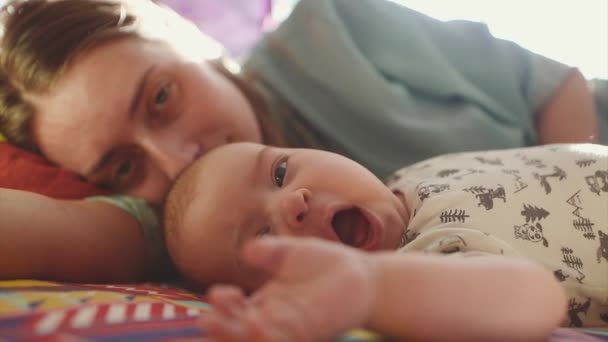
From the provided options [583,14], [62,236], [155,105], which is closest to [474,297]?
[62,236]

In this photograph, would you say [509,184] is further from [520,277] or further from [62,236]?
[62,236]

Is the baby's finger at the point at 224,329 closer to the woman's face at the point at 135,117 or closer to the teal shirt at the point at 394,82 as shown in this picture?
the woman's face at the point at 135,117

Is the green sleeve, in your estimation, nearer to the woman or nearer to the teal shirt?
the woman

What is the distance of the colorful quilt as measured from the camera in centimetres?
42

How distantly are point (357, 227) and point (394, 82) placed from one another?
62cm

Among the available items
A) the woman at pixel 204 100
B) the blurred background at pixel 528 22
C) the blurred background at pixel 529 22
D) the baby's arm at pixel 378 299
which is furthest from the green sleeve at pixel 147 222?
the blurred background at pixel 529 22

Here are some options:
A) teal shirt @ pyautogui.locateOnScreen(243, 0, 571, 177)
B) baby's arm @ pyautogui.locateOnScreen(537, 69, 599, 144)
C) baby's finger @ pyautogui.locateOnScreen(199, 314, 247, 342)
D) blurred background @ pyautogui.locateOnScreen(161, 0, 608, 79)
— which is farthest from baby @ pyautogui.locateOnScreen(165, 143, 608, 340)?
blurred background @ pyautogui.locateOnScreen(161, 0, 608, 79)

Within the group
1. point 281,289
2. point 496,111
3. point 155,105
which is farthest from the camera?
point 496,111

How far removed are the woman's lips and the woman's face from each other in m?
0.36

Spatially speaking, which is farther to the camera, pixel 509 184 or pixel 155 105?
pixel 155 105

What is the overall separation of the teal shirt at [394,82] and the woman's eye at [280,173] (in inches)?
17.3

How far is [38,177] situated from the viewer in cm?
97

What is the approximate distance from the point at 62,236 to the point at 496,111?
3.08ft

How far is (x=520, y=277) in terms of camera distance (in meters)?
0.42
